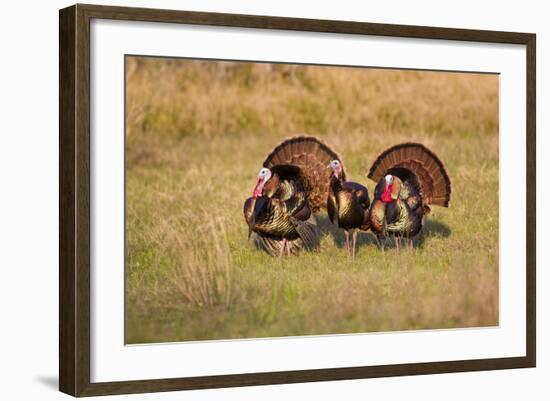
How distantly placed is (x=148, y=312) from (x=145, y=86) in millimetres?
1223

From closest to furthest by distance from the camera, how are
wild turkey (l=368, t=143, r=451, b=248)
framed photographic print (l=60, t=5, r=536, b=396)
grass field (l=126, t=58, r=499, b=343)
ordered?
framed photographic print (l=60, t=5, r=536, b=396) < grass field (l=126, t=58, r=499, b=343) < wild turkey (l=368, t=143, r=451, b=248)

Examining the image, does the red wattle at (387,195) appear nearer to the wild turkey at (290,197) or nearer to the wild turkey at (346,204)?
the wild turkey at (346,204)

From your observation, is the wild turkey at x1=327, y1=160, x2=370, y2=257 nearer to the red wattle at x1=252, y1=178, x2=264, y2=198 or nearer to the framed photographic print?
the framed photographic print

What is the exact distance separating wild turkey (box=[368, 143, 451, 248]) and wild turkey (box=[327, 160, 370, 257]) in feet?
0.23

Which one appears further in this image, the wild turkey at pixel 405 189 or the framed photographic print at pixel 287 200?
the wild turkey at pixel 405 189

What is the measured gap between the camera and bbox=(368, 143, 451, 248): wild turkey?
8.36 m

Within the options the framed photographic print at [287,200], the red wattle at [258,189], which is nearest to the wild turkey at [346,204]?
the framed photographic print at [287,200]

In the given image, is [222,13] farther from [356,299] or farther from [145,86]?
[356,299]

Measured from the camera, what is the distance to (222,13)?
778 cm

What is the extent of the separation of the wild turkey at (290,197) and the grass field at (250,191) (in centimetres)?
6

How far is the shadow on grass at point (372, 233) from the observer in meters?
8.20

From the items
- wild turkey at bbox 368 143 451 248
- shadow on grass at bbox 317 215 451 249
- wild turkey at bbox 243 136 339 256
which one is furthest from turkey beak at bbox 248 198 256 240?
wild turkey at bbox 368 143 451 248

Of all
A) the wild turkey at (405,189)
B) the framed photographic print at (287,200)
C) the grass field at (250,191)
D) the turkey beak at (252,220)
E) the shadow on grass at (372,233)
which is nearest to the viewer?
the framed photographic print at (287,200)

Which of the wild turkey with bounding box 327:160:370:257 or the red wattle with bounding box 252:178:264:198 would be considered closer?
the red wattle with bounding box 252:178:264:198
